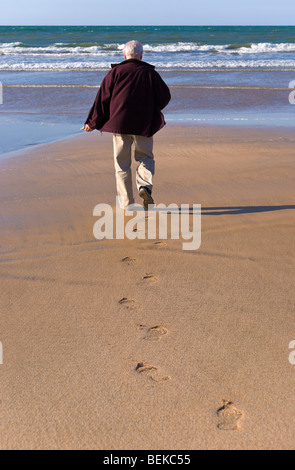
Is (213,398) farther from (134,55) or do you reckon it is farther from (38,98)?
(38,98)

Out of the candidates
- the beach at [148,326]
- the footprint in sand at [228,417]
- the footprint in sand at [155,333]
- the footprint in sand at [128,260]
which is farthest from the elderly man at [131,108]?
the footprint in sand at [228,417]

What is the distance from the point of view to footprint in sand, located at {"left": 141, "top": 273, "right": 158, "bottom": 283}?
3.63m

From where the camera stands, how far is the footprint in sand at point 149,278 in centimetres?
363

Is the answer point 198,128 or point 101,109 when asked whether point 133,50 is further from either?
point 198,128

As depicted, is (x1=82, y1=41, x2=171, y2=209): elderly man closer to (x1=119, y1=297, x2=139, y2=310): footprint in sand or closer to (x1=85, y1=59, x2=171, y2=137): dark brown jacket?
(x1=85, y1=59, x2=171, y2=137): dark brown jacket

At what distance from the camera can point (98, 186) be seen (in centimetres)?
594

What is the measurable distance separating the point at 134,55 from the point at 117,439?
11.2 feet

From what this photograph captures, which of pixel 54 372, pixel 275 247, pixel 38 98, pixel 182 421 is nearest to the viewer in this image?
pixel 182 421

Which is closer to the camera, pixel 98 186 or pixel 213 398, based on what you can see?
pixel 213 398

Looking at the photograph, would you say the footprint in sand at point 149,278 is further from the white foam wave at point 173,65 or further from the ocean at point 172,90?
the white foam wave at point 173,65

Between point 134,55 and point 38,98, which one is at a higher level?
point 134,55

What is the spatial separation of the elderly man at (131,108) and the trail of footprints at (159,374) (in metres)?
1.77

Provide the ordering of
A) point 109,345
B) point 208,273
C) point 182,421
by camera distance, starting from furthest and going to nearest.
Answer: point 208,273
point 109,345
point 182,421

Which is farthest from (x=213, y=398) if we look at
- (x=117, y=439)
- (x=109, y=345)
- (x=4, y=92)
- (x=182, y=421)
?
(x=4, y=92)
